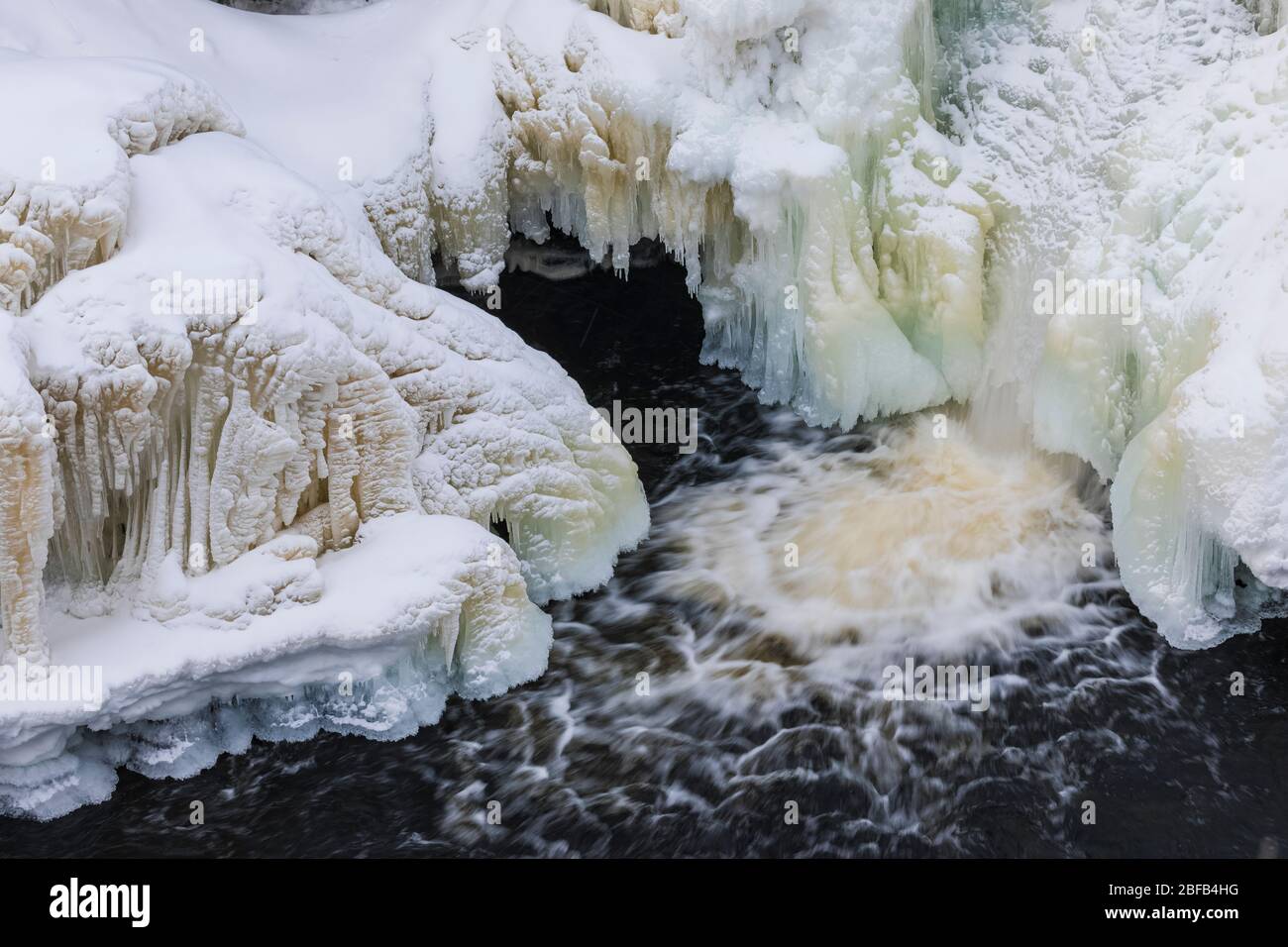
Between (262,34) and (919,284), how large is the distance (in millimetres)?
4836

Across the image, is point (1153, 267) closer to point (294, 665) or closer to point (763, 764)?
point (763, 764)

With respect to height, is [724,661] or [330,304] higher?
[330,304]

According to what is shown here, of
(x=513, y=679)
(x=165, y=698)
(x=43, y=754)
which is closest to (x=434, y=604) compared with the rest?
(x=513, y=679)

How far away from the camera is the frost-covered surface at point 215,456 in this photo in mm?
7316

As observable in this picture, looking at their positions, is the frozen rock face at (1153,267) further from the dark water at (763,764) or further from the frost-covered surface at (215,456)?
the frost-covered surface at (215,456)

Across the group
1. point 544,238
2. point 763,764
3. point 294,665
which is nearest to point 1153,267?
point 763,764

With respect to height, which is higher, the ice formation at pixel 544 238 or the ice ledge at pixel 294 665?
the ice formation at pixel 544 238

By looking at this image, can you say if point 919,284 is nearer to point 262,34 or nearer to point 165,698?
point 262,34

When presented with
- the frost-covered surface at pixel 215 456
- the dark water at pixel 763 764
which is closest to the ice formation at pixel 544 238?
the frost-covered surface at pixel 215 456

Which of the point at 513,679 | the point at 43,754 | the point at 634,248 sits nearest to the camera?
the point at 43,754

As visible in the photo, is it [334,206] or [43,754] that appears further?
[334,206]

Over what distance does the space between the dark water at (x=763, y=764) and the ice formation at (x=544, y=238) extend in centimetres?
39

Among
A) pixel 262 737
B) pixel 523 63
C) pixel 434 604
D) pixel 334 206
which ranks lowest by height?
pixel 262 737

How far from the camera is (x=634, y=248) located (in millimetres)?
12258
